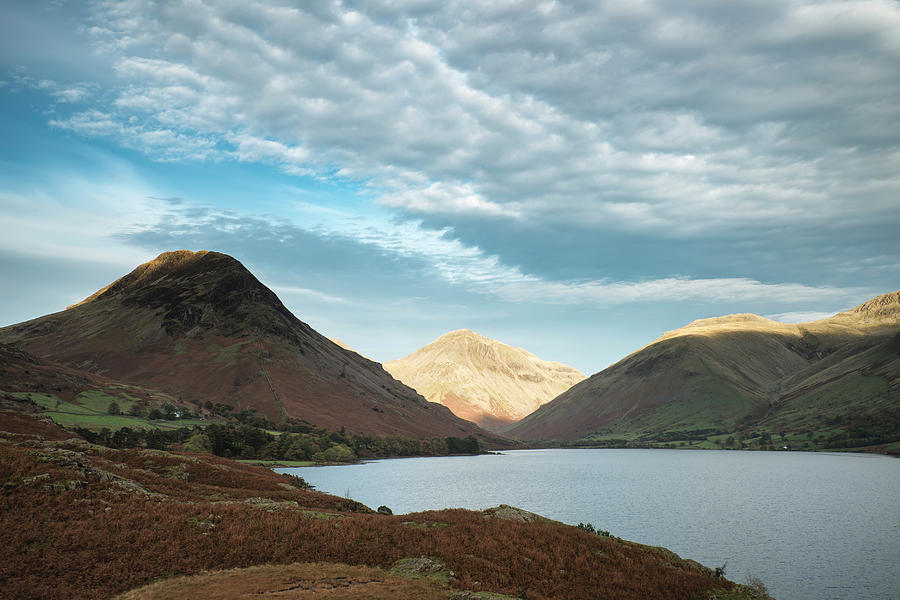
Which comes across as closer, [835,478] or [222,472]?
[222,472]

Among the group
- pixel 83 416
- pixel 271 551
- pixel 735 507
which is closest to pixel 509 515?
A: pixel 271 551

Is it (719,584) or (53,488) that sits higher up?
(53,488)

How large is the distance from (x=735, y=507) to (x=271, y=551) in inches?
3953

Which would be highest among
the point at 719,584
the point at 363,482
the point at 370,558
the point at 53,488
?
the point at 53,488

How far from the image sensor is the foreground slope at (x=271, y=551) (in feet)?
79.0

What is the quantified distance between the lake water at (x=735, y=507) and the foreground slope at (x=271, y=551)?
2984 centimetres

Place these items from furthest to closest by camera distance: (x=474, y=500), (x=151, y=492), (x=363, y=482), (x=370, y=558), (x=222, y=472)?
(x=363, y=482) < (x=474, y=500) < (x=222, y=472) < (x=151, y=492) < (x=370, y=558)

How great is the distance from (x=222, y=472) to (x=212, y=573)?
34.0 meters

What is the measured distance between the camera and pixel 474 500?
110250mm

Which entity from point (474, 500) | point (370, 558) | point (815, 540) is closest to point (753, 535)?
point (815, 540)

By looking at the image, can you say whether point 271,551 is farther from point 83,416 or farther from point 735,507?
point 83,416

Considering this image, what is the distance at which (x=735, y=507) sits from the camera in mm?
101062

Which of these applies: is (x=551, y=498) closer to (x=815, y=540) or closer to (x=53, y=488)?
(x=815, y=540)

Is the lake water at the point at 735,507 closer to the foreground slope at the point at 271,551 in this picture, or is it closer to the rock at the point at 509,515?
the rock at the point at 509,515
